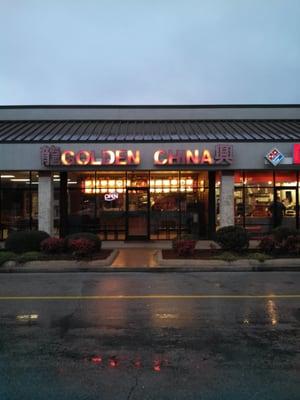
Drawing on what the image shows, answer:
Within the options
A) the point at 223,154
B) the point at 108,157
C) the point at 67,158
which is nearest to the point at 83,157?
the point at 67,158

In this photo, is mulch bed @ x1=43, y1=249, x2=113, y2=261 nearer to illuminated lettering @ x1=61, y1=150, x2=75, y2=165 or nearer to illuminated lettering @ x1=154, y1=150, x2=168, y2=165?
illuminated lettering @ x1=61, y1=150, x2=75, y2=165

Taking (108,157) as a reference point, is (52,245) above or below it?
below

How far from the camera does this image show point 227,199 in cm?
2008

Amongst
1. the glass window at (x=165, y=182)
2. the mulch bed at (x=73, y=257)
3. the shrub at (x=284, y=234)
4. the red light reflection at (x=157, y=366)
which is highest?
the glass window at (x=165, y=182)

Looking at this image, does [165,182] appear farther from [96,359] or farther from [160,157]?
[96,359]

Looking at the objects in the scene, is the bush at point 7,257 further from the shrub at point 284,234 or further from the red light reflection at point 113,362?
the red light reflection at point 113,362

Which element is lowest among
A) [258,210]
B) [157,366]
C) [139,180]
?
[157,366]

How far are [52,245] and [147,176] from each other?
7.75 m

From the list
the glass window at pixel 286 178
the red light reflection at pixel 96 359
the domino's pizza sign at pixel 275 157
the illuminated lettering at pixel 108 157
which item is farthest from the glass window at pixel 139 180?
the red light reflection at pixel 96 359

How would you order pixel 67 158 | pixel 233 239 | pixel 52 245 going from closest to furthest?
pixel 52 245, pixel 233 239, pixel 67 158

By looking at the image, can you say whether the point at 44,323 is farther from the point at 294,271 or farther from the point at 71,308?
the point at 294,271

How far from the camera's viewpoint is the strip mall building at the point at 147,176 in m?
19.8

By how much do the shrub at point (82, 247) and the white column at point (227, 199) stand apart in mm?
6287

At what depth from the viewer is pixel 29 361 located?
20.3 feet
